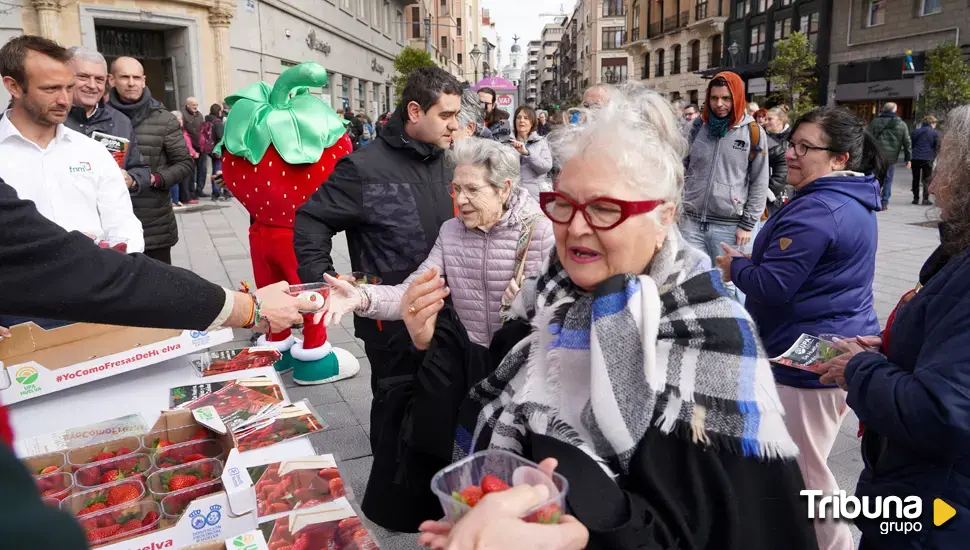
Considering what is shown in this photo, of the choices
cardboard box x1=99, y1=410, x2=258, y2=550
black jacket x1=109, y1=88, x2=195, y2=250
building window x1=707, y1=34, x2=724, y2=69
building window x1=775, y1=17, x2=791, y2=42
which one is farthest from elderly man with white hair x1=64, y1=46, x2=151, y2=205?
building window x1=707, y1=34, x2=724, y2=69

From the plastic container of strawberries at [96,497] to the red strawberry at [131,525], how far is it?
0.16 feet

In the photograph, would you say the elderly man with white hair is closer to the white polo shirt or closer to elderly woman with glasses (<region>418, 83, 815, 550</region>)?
the white polo shirt

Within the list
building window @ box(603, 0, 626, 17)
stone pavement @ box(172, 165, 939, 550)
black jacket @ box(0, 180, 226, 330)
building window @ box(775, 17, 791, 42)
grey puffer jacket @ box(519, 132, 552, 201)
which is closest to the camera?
black jacket @ box(0, 180, 226, 330)

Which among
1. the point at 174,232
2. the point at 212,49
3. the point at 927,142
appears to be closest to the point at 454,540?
the point at 174,232

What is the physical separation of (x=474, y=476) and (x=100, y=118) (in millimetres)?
4178

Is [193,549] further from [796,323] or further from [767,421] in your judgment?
[796,323]

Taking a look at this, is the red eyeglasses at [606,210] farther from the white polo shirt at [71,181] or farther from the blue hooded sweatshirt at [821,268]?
the white polo shirt at [71,181]

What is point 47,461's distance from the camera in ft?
6.71

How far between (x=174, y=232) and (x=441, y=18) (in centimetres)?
5913

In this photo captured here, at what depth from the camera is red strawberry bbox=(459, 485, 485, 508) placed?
3.75 ft

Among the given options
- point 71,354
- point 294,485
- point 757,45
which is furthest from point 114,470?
point 757,45

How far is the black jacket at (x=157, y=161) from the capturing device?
473 cm

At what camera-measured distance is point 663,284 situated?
4.79ft

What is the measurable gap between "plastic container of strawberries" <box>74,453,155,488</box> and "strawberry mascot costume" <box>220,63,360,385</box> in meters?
1.99
